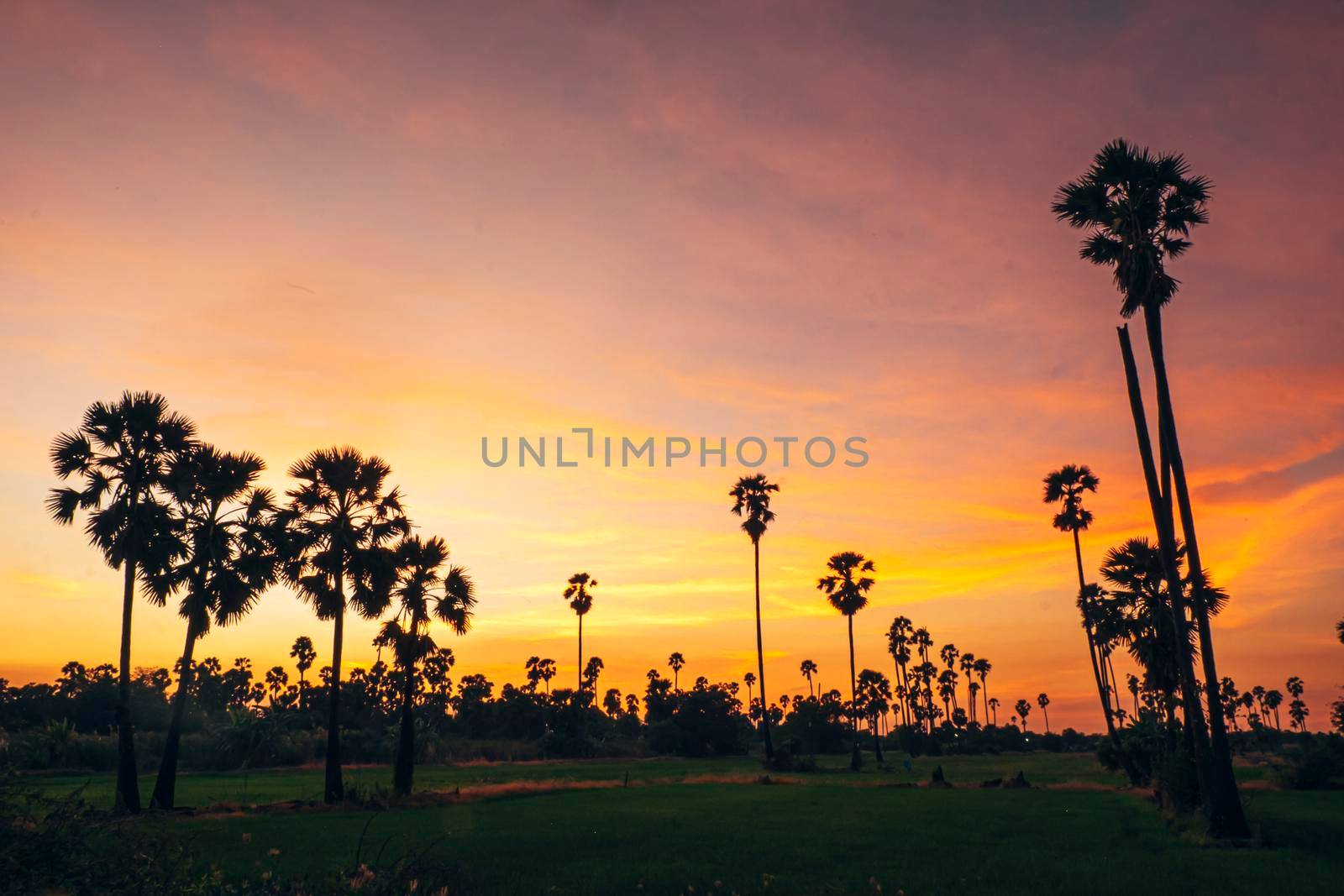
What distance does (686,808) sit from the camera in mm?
34531

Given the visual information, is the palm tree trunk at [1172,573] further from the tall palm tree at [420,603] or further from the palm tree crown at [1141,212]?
the tall palm tree at [420,603]

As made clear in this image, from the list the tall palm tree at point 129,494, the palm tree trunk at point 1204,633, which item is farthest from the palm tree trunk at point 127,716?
the palm tree trunk at point 1204,633

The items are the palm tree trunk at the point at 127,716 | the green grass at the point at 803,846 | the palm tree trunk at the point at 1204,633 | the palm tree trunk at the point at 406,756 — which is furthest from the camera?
the palm tree trunk at the point at 406,756

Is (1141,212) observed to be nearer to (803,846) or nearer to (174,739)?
(803,846)

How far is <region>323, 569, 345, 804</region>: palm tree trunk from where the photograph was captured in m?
36.3

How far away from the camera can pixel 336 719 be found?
1495 inches

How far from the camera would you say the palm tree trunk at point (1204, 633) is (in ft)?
79.7

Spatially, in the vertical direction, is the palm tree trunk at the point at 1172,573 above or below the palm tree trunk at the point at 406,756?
above

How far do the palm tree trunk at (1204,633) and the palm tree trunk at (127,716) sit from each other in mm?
36483

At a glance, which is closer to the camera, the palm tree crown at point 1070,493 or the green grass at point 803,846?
the green grass at point 803,846

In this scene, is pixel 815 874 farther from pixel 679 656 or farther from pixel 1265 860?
pixel 679 656

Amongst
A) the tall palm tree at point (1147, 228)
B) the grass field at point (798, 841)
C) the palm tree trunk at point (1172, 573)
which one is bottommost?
the grass field at point (798, 841)

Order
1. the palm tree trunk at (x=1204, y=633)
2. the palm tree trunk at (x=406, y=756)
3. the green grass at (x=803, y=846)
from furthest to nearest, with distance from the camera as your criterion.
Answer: the palm tree trunk at (x=406, y=756), the palm tree trunk at (x=1204, y=633), the green grass at (x=803, y=846)

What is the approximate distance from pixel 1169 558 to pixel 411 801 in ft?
100
